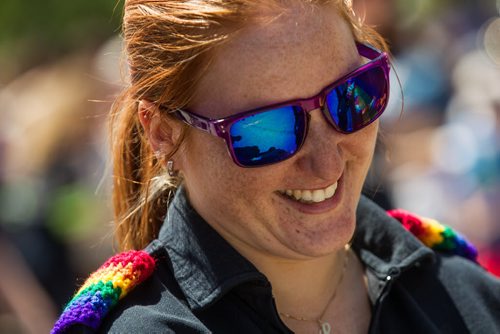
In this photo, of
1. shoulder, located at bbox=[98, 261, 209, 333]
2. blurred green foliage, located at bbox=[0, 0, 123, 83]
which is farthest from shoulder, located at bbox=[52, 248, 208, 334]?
blurred green foliage, located at bbox=[0, 0, 123, 83]

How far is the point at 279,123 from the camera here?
1676 millimetres

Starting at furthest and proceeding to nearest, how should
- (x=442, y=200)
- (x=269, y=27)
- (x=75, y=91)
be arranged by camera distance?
(x=75, y=91), (x=442, y=200), (x=269, y=27)

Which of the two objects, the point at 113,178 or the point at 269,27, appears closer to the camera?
the point at 269,27

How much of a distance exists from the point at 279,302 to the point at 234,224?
23 cm

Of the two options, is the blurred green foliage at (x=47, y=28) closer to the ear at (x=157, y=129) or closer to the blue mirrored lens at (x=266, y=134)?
the ear at (x=157, y=129)

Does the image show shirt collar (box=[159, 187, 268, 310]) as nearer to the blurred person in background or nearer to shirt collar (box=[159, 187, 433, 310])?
shirt collar (box=[159, 187, 433, 310])

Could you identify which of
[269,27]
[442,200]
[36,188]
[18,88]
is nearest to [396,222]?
[269,27]

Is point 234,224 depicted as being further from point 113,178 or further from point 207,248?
point 113,178

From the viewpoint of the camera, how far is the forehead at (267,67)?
5.50 feet

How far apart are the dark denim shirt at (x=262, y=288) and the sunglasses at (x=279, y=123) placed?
241mm

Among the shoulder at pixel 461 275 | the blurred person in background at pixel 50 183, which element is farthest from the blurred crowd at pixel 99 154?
the shoulder at pixel 461 275

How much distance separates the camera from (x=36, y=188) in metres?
5.34

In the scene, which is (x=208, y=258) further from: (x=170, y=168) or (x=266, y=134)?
(x=266, y=134)

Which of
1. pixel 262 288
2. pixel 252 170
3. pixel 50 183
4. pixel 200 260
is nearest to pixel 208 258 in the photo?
pixel 200 260
